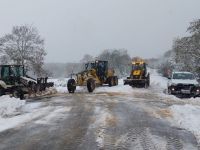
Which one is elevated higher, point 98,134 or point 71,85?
point 71,85

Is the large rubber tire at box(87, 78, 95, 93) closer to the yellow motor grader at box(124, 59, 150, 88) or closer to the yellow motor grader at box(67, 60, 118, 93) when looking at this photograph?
the yellow motor grader at box(67, 60, 118, 93)

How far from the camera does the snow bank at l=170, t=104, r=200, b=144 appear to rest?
13.8 meters

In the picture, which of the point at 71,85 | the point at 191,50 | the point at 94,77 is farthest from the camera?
the point at 191,50

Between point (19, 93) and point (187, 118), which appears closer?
point (187, 118)

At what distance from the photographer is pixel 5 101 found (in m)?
22.7

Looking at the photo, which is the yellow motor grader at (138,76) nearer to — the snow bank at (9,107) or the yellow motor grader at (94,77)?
the yellow motor grader at (94,77)

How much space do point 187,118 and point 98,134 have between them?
187 inches

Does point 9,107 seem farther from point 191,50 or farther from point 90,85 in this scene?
point 191,50

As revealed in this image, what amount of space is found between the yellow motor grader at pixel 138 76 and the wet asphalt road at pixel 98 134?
28.0 meters

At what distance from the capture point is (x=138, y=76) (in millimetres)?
47062

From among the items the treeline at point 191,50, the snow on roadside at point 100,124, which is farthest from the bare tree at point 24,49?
the snow on roadside at point 100,124

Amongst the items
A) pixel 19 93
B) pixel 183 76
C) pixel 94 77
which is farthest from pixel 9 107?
pixel 94 77

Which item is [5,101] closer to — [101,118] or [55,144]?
[101,118]

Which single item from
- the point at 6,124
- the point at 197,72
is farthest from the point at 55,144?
the point at 197,72
